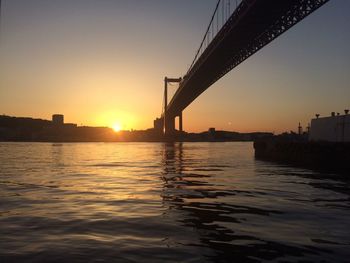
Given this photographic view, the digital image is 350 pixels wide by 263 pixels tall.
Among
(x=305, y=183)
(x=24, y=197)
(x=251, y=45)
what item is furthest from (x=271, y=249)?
(x=251, y=45)

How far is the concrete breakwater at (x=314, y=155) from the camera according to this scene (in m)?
27.8

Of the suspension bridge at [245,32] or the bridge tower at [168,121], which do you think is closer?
the suspension bridge at [245,32]

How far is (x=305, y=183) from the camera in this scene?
19531mm

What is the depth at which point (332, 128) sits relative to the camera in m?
35.8

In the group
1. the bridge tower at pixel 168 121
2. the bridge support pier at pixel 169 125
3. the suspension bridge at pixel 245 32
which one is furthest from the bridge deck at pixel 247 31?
the bridge support pier at pixel 169 125

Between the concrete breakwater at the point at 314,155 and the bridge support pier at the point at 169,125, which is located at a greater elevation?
the bridge support pier at the point at 169,125

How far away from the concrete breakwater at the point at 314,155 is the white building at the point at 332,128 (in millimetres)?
2636

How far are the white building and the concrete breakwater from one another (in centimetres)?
264

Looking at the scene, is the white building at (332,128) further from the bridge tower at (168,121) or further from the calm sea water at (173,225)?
the bridge tower at (168,121)

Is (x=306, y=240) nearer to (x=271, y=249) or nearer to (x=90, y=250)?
(x=271, y=249)

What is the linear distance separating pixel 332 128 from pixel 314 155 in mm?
5492

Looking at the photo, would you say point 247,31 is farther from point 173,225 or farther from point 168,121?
point 168,121

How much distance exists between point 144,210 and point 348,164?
20.0m

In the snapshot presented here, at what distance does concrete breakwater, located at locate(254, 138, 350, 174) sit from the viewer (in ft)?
91.3
